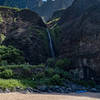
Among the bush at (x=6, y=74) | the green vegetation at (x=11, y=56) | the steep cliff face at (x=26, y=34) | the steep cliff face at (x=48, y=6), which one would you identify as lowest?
the bush at (x=6, y=74)

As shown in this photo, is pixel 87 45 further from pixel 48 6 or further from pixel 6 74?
pixel 48 6

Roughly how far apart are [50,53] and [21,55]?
6.51 metres

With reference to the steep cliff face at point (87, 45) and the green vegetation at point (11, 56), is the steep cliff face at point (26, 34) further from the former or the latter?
the steep cliff face at point (87, 45)

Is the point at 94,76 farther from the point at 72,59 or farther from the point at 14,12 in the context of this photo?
the point at 14,12

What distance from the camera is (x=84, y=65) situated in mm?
22766

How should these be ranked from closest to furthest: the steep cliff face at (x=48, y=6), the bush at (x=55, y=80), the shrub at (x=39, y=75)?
the bush at (x=55, y=80) < the shrub at (x=39, y=75) < the steep cliff face at (x=48, y=6)

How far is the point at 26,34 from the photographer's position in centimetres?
3272

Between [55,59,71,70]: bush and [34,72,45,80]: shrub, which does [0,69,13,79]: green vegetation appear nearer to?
[34,72,45,80]: shrub

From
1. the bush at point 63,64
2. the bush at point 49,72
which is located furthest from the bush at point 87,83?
the bush at point 63,64

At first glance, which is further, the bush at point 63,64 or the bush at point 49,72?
the bush at point 63,64

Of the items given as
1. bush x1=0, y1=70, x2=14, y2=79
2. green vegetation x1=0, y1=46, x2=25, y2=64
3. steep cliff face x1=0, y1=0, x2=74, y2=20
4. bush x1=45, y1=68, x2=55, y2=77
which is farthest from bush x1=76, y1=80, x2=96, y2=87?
steep cliff face x1=0, y1=0, x2=74, y2=20

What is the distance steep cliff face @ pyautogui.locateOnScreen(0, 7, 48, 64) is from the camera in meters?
29.3

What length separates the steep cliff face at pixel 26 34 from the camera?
1155 inches

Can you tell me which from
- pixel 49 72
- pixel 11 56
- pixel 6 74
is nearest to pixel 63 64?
pixel 49 72
